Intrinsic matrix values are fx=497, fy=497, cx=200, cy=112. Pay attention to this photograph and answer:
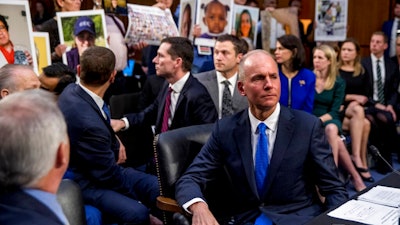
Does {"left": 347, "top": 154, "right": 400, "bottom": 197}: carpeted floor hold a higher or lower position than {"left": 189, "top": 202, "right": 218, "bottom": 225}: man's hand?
lower

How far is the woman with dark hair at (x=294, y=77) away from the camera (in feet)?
14.3

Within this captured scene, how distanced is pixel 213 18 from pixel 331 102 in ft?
4.53

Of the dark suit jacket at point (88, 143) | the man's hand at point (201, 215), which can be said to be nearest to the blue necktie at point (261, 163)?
the man's hand at point (201, 215)

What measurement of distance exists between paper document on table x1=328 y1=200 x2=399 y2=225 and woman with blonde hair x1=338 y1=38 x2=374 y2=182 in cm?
303

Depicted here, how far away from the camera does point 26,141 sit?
109 cm

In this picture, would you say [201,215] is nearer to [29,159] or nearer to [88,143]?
[88,143]

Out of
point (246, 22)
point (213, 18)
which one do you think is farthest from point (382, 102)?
point (213, 18)

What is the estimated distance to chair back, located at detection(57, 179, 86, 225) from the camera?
5.87ft

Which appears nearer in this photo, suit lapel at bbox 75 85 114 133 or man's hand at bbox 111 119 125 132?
suit lapel at bbox 75 85 114 133

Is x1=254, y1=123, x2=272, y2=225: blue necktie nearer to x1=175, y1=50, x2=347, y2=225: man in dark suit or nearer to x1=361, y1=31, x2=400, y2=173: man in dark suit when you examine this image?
x1=175, y1=50, x2=347, y2=225: man in dark suit

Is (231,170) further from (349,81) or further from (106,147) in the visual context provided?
(349,81)

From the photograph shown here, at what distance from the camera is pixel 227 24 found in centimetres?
464

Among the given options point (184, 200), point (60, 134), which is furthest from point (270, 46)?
point (60, 134)

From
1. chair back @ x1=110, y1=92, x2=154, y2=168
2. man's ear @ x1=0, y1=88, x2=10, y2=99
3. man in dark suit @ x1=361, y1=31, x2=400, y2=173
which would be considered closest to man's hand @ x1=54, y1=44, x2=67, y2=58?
chair back @ x1=110, y1=92, x2=154, y2=168
